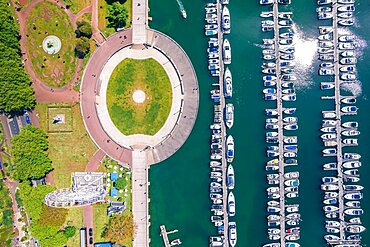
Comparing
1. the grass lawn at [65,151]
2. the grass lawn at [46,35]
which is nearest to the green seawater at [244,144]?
the grass lawn at [65,151]

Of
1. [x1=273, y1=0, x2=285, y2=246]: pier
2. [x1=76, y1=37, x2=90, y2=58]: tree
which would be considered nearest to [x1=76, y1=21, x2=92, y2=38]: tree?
[x1=76, y1=37, x2=90, y2=58]: tree

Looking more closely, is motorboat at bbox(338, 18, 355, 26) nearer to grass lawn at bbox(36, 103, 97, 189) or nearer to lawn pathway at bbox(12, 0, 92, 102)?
lawn pathway at bbox(12, 0, 92, 102)

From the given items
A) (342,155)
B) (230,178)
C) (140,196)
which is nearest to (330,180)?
(342,155)

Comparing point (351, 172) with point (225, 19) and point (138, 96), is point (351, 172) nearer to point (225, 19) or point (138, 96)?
point (225, 19)

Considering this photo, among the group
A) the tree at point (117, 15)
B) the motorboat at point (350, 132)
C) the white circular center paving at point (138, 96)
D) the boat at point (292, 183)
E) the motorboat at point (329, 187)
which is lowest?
the motorboat at point (329, 187)

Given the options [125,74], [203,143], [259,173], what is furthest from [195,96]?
[259,173]

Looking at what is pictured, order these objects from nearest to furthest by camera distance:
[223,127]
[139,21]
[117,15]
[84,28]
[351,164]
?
[84,28] → [117,15] → [351,164] → [223,127] → [139,21]

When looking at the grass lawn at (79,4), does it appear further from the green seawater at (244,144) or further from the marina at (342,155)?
the marina at (342,155)
